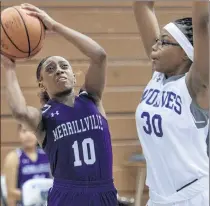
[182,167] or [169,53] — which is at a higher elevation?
[169,53]

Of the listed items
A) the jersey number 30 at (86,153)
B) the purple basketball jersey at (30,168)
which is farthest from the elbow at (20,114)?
the purple basketball jersey at (30,168)

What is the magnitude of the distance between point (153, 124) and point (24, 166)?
10.5 ft

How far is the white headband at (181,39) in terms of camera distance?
125 inches

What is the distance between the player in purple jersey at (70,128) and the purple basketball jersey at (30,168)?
2.48m

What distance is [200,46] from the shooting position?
9.52 feet

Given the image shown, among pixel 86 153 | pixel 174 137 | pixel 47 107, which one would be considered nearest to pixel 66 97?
pixel 47 107

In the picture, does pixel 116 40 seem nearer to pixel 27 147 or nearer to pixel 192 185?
pixel 27 147

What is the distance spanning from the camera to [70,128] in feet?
11.6

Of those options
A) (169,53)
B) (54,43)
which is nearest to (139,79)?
(54,43)

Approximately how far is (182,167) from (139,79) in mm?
4521

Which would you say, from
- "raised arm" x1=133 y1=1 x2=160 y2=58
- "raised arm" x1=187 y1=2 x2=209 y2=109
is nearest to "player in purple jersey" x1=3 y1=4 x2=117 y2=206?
"raised arm" x1=133 y1=1 x2=160 y2=58

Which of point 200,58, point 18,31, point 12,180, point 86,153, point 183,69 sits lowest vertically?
point 12,180

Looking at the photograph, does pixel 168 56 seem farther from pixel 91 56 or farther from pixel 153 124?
pixel 91 56

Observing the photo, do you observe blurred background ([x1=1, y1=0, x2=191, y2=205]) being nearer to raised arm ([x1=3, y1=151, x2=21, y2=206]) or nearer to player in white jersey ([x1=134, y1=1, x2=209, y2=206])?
raised arm ([x1=3, y1=151, x2=21, y2=206])
